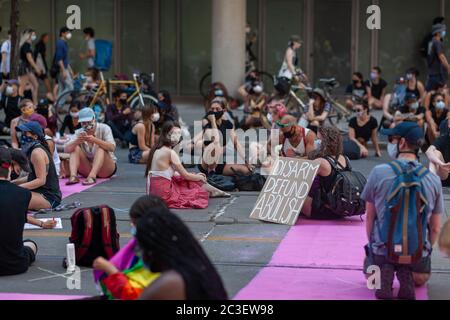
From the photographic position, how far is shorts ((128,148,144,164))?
52.0ft

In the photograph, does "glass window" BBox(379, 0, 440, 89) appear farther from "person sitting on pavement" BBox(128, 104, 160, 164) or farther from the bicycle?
"person sitting on pavement" BBox(128, 104, 160, 164)

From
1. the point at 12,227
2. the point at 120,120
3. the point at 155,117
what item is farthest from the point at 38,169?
the point at 120,120

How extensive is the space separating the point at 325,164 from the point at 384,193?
3.10 m

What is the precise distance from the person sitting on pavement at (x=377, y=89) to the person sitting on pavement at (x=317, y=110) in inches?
158

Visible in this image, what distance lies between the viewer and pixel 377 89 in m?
22.1

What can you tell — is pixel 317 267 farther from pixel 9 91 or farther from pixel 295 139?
pixel 9 91

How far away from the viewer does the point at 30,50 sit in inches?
824

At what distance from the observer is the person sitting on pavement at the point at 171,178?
11792mm

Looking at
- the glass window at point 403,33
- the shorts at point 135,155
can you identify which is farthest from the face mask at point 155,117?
the glass window at point 403,33

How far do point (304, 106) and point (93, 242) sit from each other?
1064 centimetres

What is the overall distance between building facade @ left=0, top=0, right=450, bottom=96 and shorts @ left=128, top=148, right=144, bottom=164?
8.02 m

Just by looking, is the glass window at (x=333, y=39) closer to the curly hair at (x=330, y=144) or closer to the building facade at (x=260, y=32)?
the building facade at (x=260, y=32)
